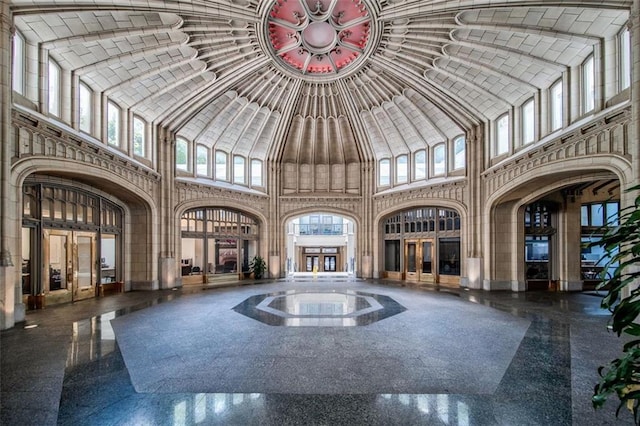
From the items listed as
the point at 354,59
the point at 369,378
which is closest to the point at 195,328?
the point at 369,378

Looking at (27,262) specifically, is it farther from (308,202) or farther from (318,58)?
(308,202)

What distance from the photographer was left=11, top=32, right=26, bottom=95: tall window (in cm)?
777

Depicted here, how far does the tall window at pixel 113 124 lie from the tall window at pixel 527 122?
48.4 feet

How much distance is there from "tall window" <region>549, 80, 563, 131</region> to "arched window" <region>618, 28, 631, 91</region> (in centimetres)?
220

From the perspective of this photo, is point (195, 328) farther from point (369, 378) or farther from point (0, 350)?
point (369, 378)

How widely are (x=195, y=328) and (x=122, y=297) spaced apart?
5.87 m

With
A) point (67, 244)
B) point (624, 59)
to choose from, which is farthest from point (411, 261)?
point (67, 244)

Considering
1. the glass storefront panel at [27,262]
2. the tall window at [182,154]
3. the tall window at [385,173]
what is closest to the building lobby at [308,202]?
the glass storefront panel at [27,262]

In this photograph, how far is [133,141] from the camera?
1258cm

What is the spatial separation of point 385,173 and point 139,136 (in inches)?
475

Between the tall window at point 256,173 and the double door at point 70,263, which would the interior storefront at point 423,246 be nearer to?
the tall window at point 256,173

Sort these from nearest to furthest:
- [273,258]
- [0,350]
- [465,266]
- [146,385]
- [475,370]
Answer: [146,385], [475,370], [0,350], [465,266], [273,258]

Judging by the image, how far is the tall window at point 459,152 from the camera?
14.8 metres

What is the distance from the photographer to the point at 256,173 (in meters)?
18.2
